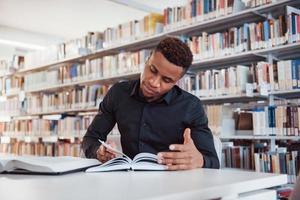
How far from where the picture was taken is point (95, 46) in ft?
14.5

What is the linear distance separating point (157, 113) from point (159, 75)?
21 centimetres

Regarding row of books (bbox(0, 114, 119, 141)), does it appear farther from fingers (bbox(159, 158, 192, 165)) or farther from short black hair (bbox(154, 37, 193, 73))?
fingers (bbox(159, 158, 192, 165))

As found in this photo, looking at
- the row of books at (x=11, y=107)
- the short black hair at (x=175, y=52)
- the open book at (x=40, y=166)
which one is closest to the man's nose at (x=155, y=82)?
the short black hair at (x=175, y=52)

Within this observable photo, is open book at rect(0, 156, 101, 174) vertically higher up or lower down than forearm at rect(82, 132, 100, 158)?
lower down

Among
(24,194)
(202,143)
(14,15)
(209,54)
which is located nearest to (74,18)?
(14,15)

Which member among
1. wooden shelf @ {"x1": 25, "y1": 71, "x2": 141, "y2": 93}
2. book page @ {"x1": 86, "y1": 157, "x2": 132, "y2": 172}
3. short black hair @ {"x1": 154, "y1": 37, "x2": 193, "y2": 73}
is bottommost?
book page @ {"x1": 86, "y1": 157, "x2": 132, "y2": 172}

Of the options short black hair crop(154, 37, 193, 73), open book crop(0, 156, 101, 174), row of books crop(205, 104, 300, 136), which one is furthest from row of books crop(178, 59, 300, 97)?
open book crop(0, 156, 101, 174)

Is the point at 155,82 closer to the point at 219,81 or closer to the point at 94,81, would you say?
the point at 219,81

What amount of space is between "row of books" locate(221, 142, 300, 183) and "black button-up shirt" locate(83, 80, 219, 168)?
1247mm

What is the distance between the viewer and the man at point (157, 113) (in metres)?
1.54

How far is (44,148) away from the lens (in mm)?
5246

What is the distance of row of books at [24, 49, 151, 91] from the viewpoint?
12.7 ft

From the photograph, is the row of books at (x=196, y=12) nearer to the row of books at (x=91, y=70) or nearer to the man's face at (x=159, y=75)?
A: the row of books at (x=91, y=70)

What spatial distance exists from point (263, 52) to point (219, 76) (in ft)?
1.40
